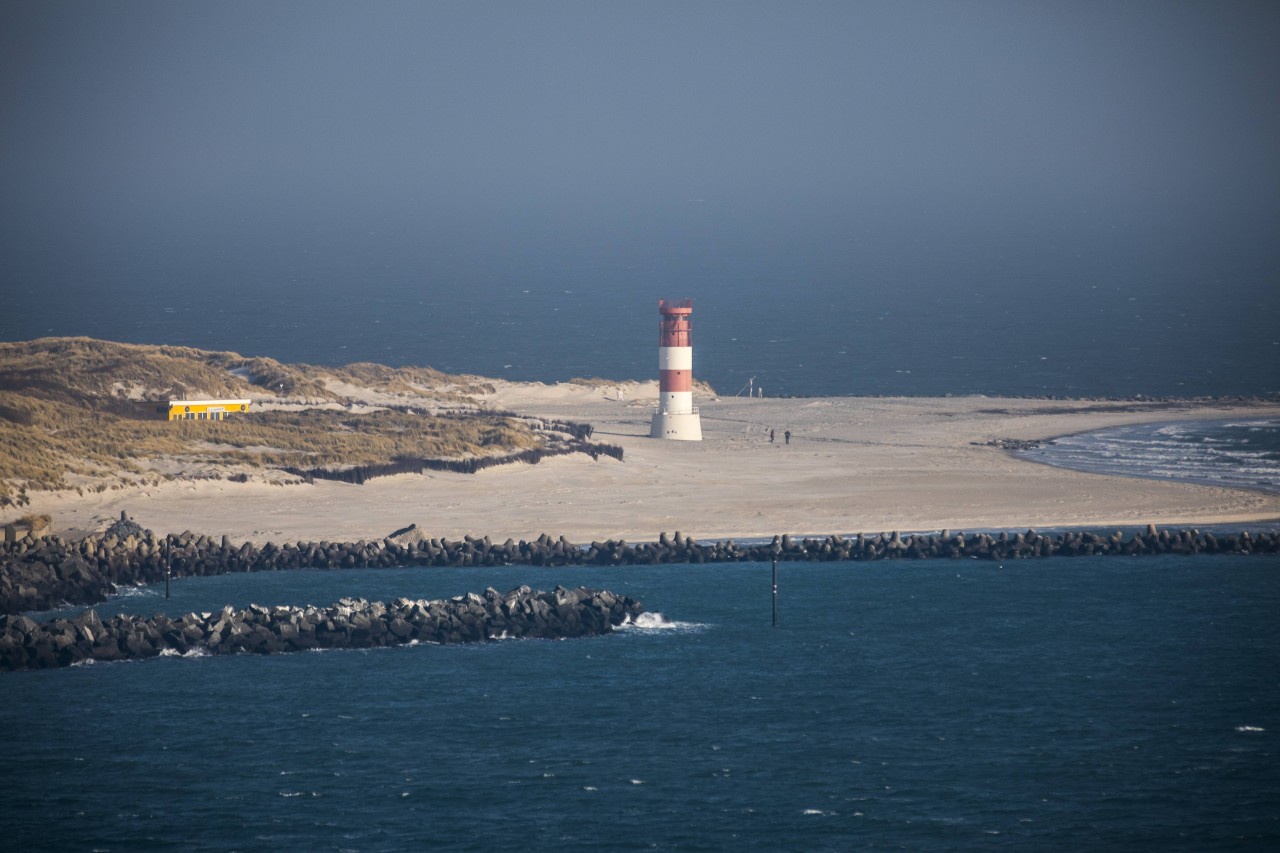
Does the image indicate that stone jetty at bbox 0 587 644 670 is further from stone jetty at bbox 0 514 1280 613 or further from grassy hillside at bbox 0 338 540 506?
grassy hillside at bbox 0 338 540 506

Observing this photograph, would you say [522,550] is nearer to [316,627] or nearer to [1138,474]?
[316,627]

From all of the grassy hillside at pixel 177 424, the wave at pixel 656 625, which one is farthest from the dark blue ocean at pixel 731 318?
the wave at pixel 656 625

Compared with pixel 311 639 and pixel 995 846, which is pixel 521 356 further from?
pixel 995 846

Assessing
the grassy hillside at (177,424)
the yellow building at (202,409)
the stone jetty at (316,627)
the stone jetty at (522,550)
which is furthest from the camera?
the yellow building at (202,409)

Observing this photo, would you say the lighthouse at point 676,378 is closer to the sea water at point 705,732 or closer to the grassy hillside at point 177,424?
the grassy hillside at point 177,424

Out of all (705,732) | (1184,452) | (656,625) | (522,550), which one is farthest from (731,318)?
(705,732)
